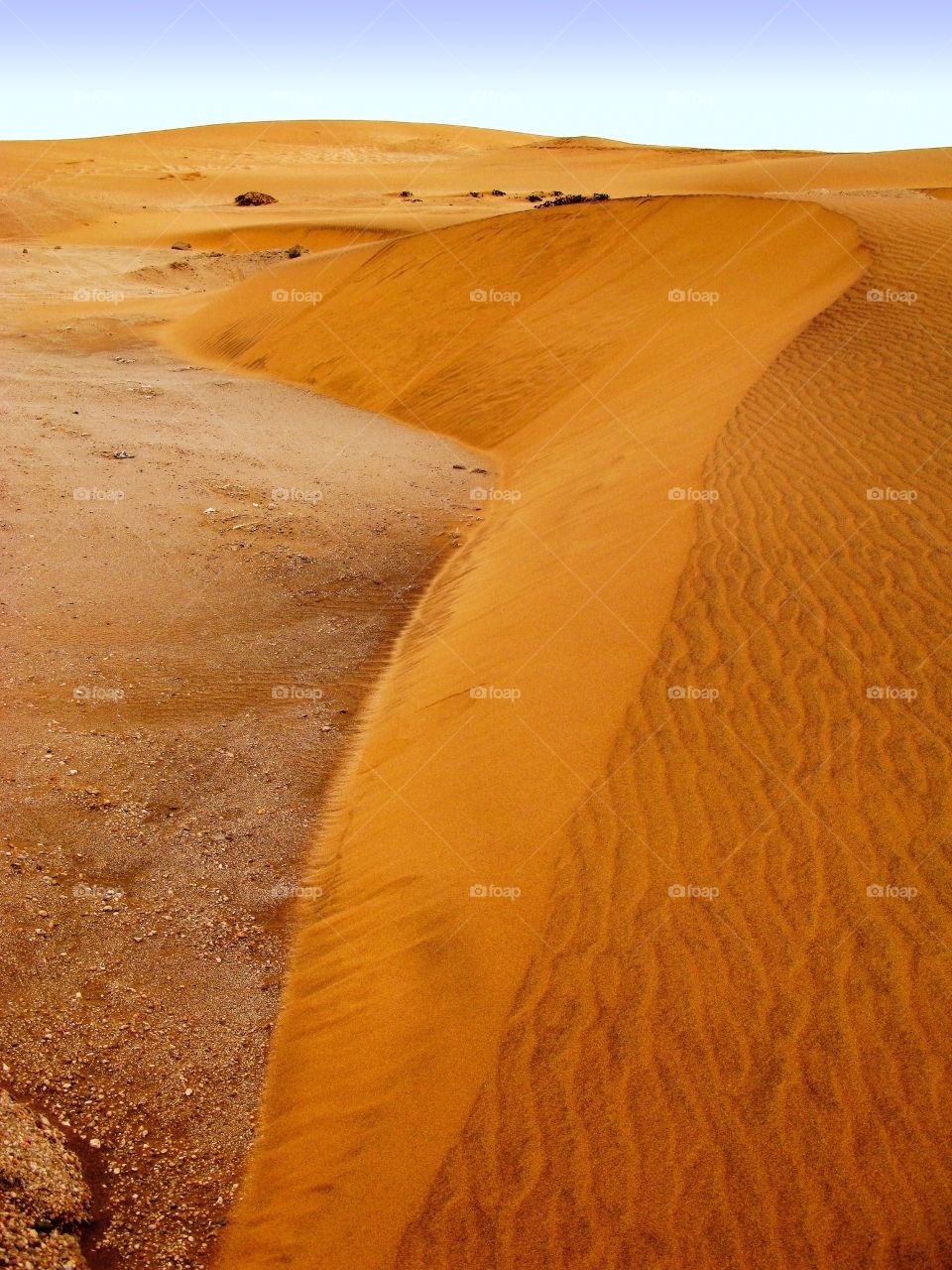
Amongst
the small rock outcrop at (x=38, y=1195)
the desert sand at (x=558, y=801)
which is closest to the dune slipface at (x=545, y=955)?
the desert sand at (x=558, y=801)

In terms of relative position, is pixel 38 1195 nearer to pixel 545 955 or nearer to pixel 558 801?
pixel 545 955

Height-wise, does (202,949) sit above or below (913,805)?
below

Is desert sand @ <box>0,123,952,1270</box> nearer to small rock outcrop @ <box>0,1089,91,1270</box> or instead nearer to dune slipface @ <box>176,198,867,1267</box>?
dune slipface @ <box>176,198,867,1267</box>

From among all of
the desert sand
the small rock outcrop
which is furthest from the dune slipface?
the small rock outcrop

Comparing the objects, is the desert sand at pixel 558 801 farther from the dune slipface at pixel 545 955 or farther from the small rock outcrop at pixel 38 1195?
the small rock outcrop at pixel 38 1195

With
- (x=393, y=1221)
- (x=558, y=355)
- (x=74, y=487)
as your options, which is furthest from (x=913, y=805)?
(x=558, y=355)

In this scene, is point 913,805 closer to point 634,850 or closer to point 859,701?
point 859,701

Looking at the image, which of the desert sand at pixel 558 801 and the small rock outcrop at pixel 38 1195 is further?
the desert sand at pixel 558 801

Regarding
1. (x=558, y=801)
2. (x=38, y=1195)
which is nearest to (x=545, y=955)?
(x=558, y=801)
